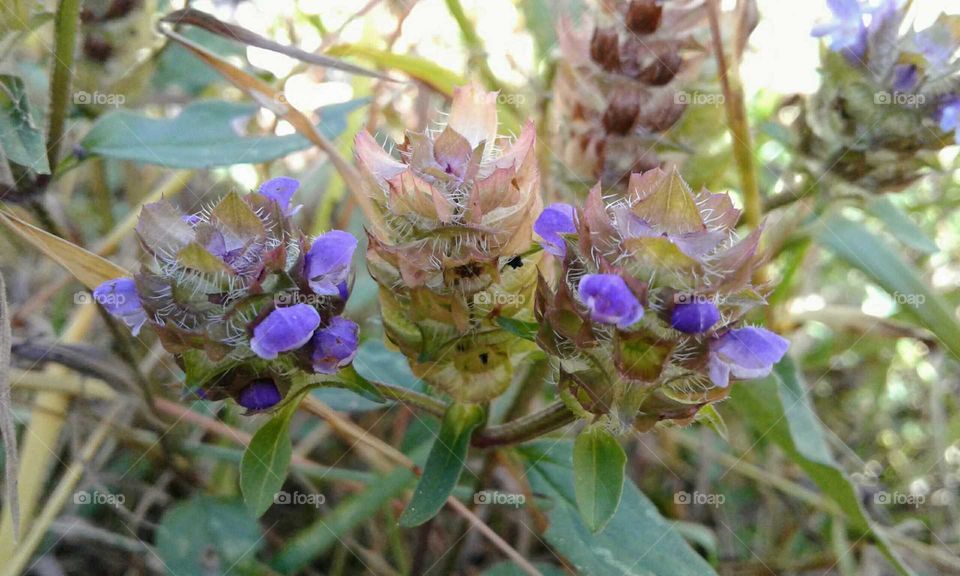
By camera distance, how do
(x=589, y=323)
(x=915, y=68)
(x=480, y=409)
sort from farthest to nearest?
(x=915, y=68)
(x=480, y=409)
(x=589, y=323)

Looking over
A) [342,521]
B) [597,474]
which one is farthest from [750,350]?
[342,521]

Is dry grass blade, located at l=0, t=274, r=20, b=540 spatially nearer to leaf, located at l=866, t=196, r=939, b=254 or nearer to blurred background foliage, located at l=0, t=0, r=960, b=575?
blurred background foliage, located at l=0, t=0, r=960, b=575

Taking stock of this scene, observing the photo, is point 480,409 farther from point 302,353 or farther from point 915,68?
point 915,68

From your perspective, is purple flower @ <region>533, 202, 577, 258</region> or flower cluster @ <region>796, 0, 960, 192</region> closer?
purple flower @ <region>533, 202, 577, 258</region>

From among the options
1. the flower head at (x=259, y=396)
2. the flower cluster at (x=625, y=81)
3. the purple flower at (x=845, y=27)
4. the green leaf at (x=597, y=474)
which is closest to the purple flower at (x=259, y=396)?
the flower head at (x=259, y=396)

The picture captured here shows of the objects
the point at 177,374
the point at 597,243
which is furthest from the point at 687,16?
the point at 177,374

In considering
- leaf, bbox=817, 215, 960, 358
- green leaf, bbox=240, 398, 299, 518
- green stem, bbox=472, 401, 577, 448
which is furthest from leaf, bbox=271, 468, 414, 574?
leaf, bbox=817, 215, 960, 358

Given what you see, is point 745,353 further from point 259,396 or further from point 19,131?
point 19,131
